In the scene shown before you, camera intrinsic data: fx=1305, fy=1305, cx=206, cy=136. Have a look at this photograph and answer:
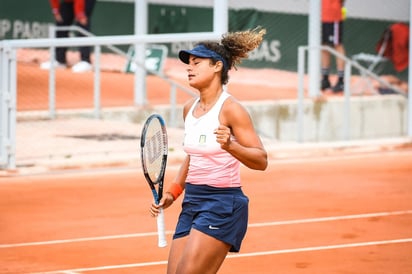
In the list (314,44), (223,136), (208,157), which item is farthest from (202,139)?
(314,44)

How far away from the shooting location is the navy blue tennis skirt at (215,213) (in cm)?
802

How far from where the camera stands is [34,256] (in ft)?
37.3

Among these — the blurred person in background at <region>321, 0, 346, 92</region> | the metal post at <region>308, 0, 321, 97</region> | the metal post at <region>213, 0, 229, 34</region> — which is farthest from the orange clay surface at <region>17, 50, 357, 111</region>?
the metal post at <region>213, 0, 229, 34</region>

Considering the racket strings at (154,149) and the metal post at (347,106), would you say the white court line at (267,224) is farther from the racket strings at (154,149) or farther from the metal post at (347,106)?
the metal post at (347,106)

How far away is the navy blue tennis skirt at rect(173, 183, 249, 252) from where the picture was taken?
8023mm

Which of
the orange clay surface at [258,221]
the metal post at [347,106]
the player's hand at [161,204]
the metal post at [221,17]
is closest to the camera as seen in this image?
the player's hand at [161,204]

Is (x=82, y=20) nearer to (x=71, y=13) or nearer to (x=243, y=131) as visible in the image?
(x=71, y=13)

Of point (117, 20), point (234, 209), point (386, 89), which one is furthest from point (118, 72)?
point (234, 209)

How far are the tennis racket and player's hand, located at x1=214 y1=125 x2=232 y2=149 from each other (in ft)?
1.86

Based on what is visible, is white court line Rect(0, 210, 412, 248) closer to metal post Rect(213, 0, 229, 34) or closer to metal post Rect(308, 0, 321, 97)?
metal post Rect(213, 0, 229, 34)

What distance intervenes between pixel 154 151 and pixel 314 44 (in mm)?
12789

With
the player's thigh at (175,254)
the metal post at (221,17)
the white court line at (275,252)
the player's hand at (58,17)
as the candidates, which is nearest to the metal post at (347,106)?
the metal post at (221,17)

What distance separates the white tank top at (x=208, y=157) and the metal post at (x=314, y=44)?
1246cm

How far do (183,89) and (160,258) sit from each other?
8.88m
